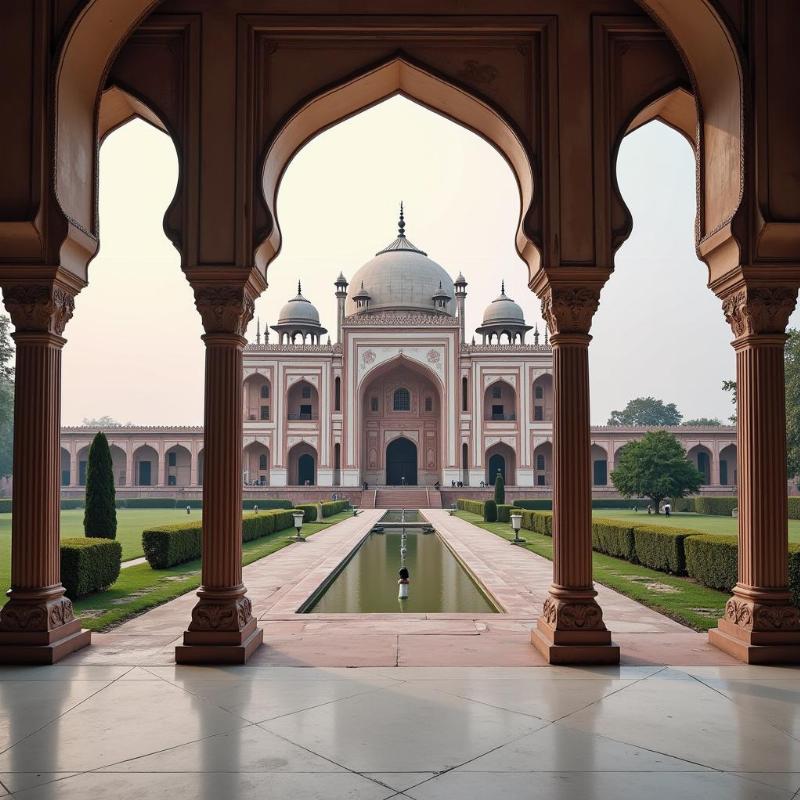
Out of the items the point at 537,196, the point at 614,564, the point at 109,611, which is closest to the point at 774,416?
the point at 537,196

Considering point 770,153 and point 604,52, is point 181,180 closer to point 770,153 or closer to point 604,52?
point 604,52

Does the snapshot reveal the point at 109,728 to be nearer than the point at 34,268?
Yes

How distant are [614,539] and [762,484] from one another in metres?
7.40

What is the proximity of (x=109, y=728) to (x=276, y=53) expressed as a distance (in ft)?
13.3

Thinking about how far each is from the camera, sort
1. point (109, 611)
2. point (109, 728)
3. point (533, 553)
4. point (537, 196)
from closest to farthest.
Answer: point (109, 728)
point (537, 196)
point (109, 611)
point (533, 553)

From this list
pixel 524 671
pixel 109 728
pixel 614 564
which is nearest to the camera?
pixel 109 728

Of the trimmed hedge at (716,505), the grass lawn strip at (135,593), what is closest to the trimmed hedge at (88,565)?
the grass lawn strip at (135,593)

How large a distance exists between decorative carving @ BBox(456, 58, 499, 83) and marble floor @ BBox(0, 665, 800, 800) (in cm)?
366

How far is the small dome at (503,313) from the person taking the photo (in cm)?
3962

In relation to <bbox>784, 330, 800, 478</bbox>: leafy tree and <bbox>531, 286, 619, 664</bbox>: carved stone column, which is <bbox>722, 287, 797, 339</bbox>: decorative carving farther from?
<bbox>784, 330, 800, 478</bbox>: leafy tree

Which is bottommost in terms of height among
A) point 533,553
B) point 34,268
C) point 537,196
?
point 533,553

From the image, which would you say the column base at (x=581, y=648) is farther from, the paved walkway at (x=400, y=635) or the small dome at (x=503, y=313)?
the small dome at (x=503, y=313)

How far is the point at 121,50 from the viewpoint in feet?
16.7

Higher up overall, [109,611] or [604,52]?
[604,52]
